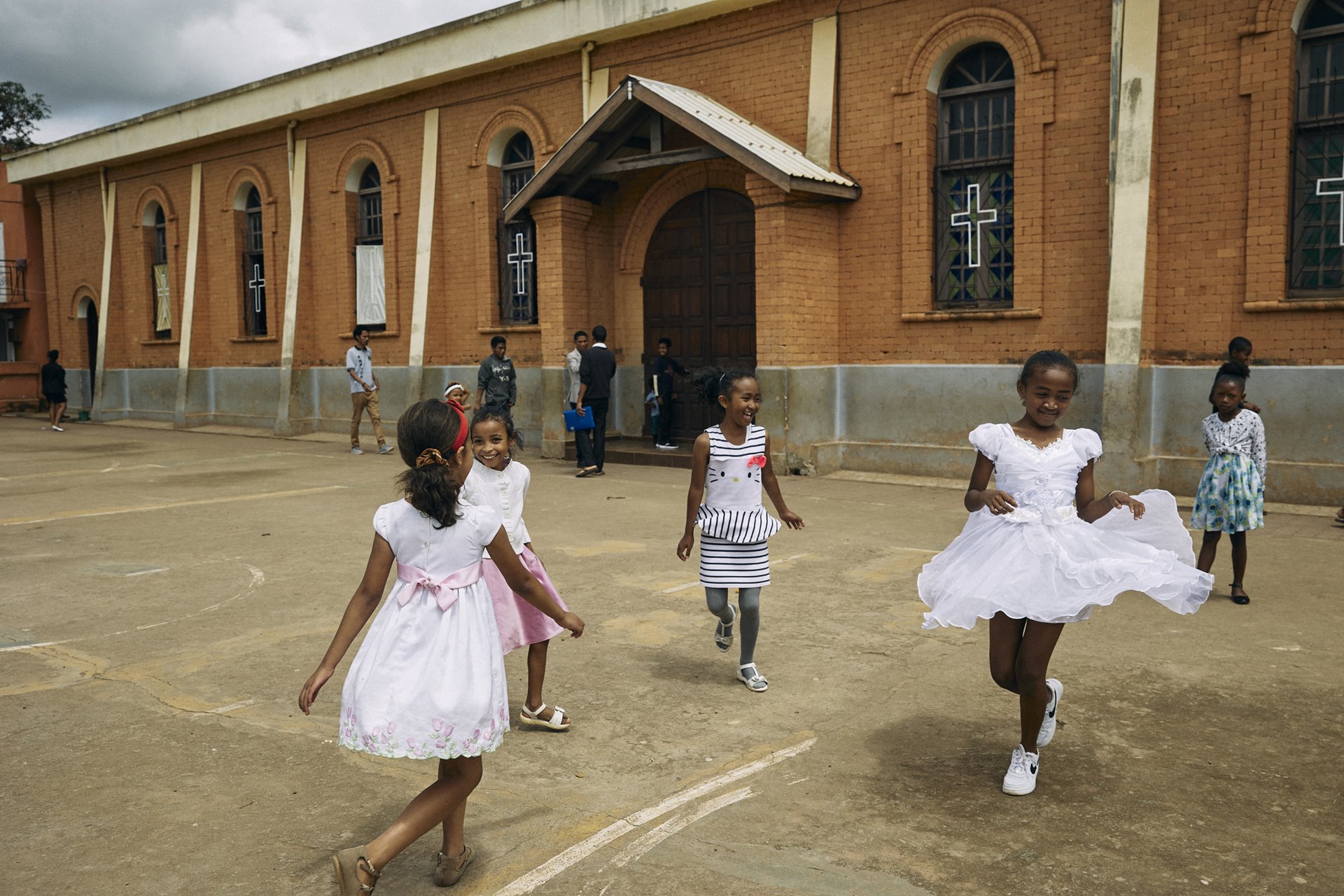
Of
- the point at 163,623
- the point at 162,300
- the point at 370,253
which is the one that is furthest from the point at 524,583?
the point at 162,300

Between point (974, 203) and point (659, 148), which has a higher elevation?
point (659, 148)

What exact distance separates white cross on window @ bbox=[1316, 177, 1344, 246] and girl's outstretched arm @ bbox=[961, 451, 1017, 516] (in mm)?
7795

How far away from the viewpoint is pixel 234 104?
21.4 m

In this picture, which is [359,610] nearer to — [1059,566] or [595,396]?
[1059,566]

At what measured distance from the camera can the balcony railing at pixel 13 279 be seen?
93.9 feet

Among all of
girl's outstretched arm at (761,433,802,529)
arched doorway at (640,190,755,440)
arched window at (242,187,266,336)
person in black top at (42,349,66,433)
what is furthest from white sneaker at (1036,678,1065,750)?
person in black top at (42,349,66,433)

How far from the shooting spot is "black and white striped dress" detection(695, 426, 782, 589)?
522 cm

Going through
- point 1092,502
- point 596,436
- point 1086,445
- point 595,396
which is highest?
point 1086,445

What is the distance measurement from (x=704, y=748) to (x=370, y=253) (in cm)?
1682

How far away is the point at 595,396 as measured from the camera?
13.5m

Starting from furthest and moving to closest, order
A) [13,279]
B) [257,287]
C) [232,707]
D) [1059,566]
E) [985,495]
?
[13,279] < [257,287] < [232,707] < [985,495] < [1059,566]

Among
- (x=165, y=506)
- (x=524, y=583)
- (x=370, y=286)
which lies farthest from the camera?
(x=370, y=286)

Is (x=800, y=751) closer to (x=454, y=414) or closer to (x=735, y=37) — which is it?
(x=454, y=414)

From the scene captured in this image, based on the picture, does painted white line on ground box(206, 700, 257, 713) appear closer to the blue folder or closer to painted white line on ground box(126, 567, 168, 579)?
painted white line on ground box(126, 567, 168, 579)
